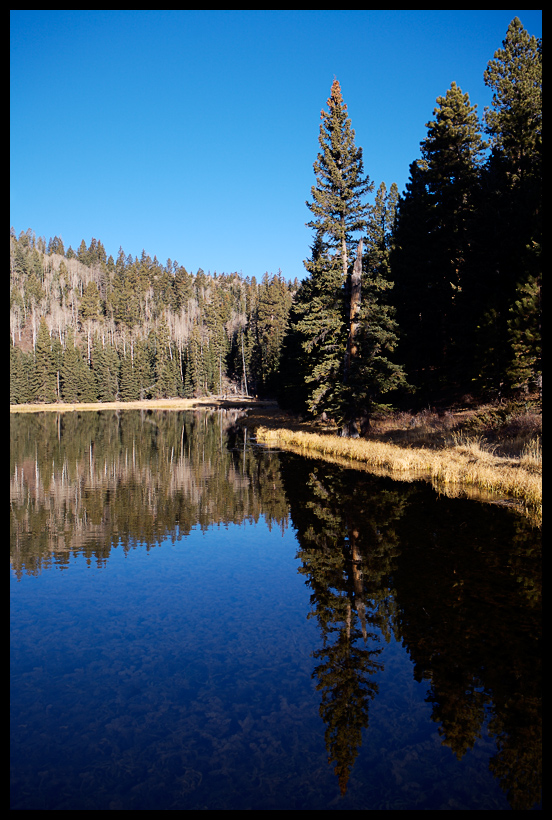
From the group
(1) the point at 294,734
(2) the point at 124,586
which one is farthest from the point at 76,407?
(1) the point at 294,734

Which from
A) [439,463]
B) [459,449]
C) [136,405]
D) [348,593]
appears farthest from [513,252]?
[136,405]

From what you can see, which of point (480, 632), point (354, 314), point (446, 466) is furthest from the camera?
point (354, 314)

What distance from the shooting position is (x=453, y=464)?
1938cm

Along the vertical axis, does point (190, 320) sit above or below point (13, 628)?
above

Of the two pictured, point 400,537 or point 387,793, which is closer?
point 387,793

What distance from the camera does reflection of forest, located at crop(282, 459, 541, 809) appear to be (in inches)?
217

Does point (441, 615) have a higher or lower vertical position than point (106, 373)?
lower

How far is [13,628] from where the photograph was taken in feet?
27.5

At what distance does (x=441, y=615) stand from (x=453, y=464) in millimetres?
11831

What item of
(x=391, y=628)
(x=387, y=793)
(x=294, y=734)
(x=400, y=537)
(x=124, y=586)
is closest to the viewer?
(x=387, y=793)

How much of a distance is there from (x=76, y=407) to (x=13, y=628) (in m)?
84.9

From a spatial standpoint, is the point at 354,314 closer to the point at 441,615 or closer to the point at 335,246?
the point at 335,246

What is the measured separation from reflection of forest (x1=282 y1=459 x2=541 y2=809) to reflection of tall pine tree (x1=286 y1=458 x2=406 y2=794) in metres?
0.02

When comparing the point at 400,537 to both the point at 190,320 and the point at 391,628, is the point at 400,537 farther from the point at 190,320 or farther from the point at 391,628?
the point at 190,320
